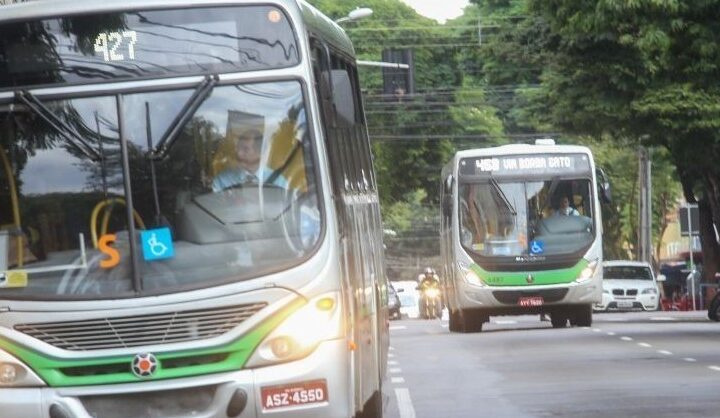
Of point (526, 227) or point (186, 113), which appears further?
point (526, 227)

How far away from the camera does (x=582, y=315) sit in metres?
33.2

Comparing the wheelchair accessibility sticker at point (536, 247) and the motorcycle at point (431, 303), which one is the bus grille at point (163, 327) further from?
the motorcycle at point (431, 303)

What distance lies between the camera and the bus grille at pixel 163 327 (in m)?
10.2

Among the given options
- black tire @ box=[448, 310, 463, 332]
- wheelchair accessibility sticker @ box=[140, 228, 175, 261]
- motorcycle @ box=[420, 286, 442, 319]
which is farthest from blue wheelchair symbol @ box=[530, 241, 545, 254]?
motorcycle @ box=[420, 286, 442, 319]

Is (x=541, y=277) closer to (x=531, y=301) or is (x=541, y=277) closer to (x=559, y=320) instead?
(x=531, y=301)

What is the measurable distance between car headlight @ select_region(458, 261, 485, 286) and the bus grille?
70.5 feet

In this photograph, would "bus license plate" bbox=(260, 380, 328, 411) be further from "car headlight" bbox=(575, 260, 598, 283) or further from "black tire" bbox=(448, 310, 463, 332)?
"black tire" bbox=(448, 310, 463, 332)

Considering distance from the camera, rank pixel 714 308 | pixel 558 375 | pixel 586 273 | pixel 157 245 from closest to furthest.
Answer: pixel 157 245, pixel 558 375, pixel 586 273, pixel 714 308

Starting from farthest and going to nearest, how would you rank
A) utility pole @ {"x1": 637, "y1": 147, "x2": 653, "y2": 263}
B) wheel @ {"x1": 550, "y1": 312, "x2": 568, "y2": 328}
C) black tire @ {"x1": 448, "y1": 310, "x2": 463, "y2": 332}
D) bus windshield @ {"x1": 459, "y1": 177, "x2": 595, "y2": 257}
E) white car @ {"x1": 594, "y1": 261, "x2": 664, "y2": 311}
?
utility pole @ {"x1": 637, "y1": 147, "x2": 653, "y2": 263} < white car @ {"x1": 594, "y1": 261, "x2": 664, "y2": 311} < wheel @ {"x1": 550, "y1": 312, "x2": 568, "y2": 328} < black tire @ {"x1": 448, "y1": 310, "x2": 463, "y2": 332} < bus windshield @ {"x1": 459, "y1": 177, "x2": 595, "y2": 257}

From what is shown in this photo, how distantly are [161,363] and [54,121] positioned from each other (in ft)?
4.78

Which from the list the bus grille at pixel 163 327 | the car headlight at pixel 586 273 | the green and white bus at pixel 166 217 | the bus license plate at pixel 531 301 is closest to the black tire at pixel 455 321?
the bus license plate at pixel 531 301

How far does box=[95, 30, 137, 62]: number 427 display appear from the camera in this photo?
10500 mm

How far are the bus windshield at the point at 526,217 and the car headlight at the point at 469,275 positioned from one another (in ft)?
0.96

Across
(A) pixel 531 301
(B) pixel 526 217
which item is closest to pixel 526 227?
(B) pixel 526 217
